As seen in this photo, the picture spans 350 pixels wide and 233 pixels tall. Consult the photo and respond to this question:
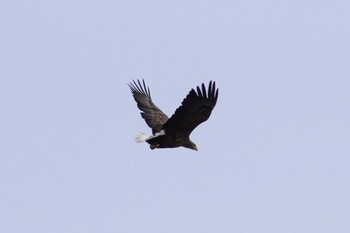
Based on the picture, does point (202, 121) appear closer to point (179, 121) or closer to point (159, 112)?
point (179, 121)

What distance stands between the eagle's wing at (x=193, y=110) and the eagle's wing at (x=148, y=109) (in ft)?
4.89

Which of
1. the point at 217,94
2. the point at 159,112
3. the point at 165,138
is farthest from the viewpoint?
the point at 159,112

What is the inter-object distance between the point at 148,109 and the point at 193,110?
3.84 meters

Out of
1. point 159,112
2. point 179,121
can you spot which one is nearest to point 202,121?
point 179,121

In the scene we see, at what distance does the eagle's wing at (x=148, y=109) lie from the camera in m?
24.7

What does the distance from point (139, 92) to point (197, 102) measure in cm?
492

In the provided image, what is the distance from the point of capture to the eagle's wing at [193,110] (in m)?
21.4

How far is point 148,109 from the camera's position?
25.5 m

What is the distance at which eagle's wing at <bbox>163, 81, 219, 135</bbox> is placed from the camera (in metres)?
21.4

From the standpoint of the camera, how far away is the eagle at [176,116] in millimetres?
21453

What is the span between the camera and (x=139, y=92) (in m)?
26.3

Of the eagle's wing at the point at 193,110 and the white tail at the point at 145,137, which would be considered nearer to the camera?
the eagle's wing at the point at 193,110

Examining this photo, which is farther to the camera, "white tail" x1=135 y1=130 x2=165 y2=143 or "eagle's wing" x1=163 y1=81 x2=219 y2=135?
"white tail" x1=135 y1=130 x2=165 y2=143

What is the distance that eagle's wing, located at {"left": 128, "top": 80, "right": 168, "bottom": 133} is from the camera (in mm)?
24734
